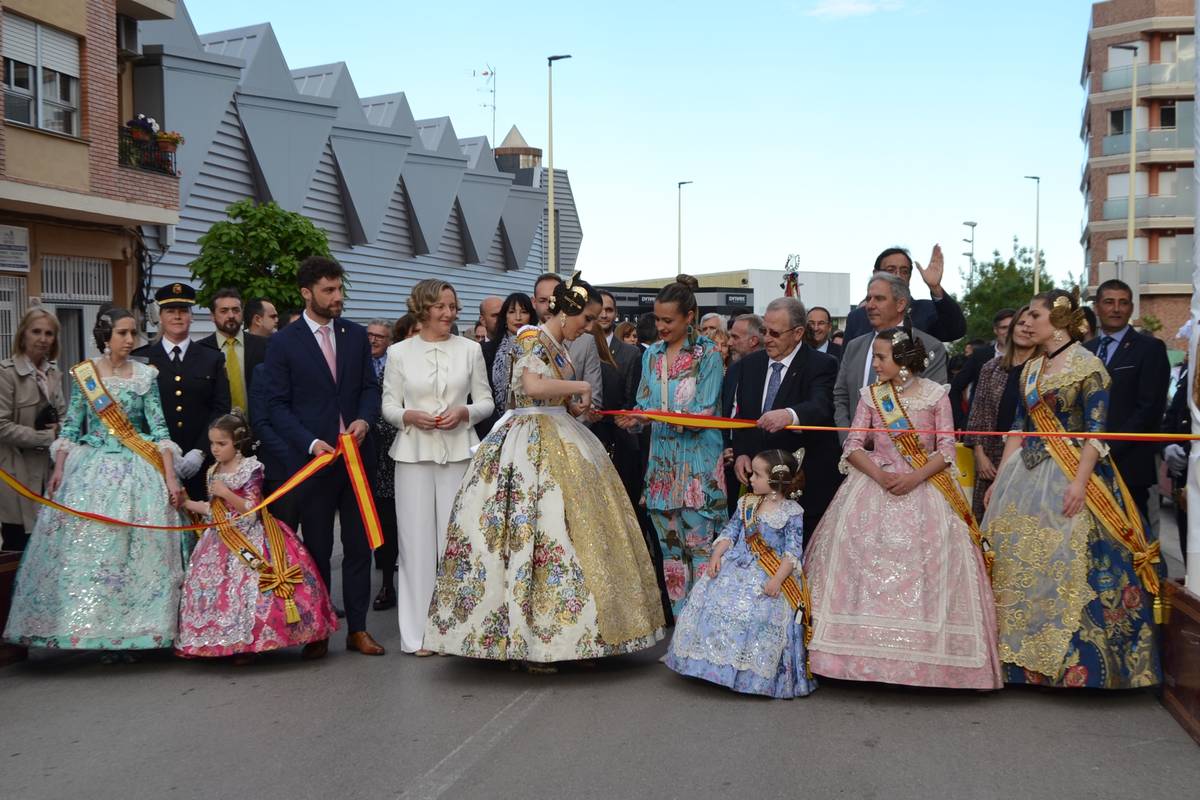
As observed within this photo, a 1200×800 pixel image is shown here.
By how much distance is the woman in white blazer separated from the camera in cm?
801

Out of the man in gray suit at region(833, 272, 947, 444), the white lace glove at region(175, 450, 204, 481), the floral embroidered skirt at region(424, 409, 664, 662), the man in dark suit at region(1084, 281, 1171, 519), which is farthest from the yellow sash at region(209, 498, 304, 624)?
the man in dark suit at region(1084, 281, 1171, 519)

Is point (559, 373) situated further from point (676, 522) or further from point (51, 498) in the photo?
point (51, 498)

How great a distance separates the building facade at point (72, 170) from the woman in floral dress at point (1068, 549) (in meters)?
16.3

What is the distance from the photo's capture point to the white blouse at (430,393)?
802 centimetres

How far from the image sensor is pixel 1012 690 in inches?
271

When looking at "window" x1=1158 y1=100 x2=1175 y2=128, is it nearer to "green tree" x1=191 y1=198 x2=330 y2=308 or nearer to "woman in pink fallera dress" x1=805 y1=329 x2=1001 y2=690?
"green tree" x1=191 y1=198 x2=330 y2=308

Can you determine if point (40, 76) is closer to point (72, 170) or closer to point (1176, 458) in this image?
point (72, 170)

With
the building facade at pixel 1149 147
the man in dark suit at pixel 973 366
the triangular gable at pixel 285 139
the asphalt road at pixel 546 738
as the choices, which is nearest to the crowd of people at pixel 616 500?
the asphalt road at pixel 546 738

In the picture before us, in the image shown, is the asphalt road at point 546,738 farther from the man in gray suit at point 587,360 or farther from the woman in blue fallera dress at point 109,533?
the man in gray suit at point 587,360

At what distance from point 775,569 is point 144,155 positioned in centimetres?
1952

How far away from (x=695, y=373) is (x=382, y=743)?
331cm

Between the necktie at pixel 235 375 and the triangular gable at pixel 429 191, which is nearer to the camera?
the necktie at pixel 235 375

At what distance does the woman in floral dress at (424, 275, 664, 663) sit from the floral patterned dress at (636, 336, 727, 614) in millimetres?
702

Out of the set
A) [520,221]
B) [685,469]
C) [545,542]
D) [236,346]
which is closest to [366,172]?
[520,221]
